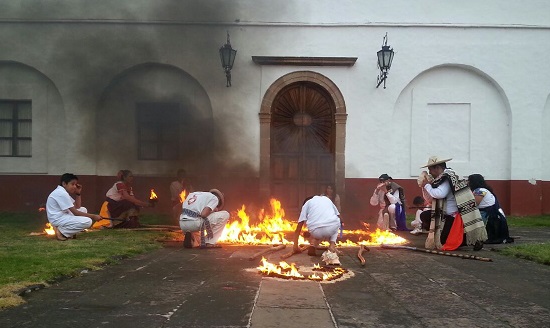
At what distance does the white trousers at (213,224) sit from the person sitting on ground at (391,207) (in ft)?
13.8

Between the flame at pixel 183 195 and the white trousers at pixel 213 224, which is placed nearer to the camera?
the white trousers at pixel 213 224

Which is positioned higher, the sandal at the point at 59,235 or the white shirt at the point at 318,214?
the white shirt at the point at 318,214

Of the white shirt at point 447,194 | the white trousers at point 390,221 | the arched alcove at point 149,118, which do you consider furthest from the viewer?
the arched alcove at point 149,118

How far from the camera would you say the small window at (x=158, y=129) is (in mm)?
14461

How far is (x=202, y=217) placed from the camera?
29.2 feet

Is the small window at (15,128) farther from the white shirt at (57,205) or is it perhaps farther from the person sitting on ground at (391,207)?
the person sitting on ground at (391,207)

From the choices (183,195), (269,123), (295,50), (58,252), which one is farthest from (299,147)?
(58,252)

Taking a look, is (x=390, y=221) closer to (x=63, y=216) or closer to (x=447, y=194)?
(x=447, y=194)

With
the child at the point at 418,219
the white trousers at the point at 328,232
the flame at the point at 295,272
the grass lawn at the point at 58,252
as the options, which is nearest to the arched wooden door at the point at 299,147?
the child at the point at 418,219

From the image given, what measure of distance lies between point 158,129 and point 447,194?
8278 mm

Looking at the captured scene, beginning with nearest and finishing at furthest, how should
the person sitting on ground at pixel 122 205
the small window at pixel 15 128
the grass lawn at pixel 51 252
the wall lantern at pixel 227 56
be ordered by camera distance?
the grass lawn at pixel 51 252
the person sitting on ground at pixel 122 205
the wall lantern at pixel 227 56
the small window at pixel 15 128

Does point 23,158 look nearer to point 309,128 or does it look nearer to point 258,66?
point 258,66

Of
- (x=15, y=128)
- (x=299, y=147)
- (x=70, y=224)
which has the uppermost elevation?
(x=15, y=128)

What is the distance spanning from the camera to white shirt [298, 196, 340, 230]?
760 cm
